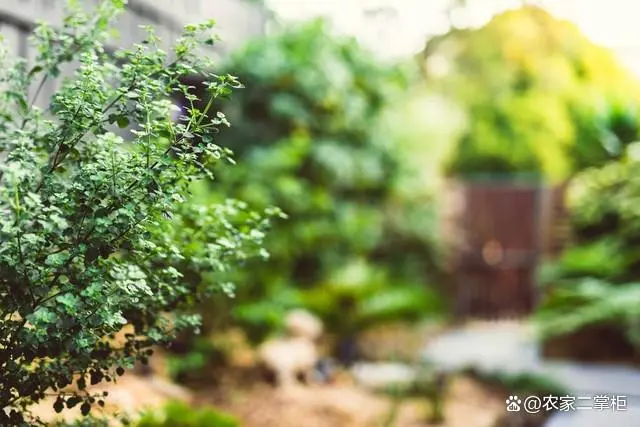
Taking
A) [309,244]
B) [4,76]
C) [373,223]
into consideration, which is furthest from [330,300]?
[4,76]

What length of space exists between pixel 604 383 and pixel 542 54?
602 centimetres

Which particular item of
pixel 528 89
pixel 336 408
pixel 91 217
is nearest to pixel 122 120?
pixel 91 217

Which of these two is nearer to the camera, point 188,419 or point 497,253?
point 188,419

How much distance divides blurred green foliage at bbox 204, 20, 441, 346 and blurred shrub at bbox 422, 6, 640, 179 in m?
2.93

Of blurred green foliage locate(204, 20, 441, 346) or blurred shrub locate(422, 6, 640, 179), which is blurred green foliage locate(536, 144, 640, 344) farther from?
blurred shrub locate(422, 6, 640, 179)

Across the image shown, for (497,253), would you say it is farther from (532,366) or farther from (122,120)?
(122,120)

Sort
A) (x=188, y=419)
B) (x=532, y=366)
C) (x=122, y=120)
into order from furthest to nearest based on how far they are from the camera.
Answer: (x=532, y=366)
(x=188, y=419)
(x=122, y=120)

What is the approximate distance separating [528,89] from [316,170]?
5.19 metres

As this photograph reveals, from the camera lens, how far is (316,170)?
6.96m

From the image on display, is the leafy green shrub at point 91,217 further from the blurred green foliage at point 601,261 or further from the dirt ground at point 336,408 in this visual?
the blurred green foliage at point 601,261

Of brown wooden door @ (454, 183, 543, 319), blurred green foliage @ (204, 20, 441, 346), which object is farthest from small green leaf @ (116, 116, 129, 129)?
brown wooden door @ (454, 183, 543, 319)

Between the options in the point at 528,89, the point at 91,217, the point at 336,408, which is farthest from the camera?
the point at 528,89

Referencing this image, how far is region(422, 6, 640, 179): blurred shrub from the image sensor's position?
34.4ft

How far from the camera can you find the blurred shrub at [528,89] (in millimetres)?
10500
